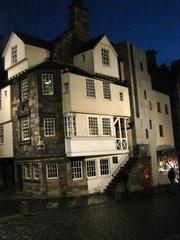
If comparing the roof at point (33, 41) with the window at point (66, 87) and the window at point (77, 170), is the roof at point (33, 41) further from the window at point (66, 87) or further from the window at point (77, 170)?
the window at point (77, 170)

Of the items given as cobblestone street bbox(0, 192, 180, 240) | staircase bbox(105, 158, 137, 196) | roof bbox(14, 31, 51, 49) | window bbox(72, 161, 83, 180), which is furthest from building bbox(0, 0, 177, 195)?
cobblestone street bbox(0, 192, 180, 240)

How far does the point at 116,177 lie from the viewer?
2580 centimetres

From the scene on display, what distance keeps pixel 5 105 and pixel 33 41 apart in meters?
6.55

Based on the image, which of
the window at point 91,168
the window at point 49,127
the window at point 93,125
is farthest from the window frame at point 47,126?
the window at point 91,168

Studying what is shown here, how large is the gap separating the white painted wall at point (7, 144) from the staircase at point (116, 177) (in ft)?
31.0

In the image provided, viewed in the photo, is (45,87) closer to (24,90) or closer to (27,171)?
(24,90)

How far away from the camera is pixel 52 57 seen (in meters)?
27.2

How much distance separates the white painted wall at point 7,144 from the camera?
2638 centimetres

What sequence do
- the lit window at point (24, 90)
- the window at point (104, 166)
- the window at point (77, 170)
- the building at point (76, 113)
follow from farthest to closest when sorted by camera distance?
the window at point (104, 166), the lit window at point (24, 90), the window at point (77, 170), the building at point (76, 113)

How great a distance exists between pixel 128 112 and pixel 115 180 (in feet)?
23.2

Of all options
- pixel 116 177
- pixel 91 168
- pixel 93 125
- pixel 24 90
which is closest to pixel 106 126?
pixel 93 125

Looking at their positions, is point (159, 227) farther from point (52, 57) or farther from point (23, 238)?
point (52, 57)

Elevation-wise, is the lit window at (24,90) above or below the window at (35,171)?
above

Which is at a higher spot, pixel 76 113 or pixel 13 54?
pixel 13 54
